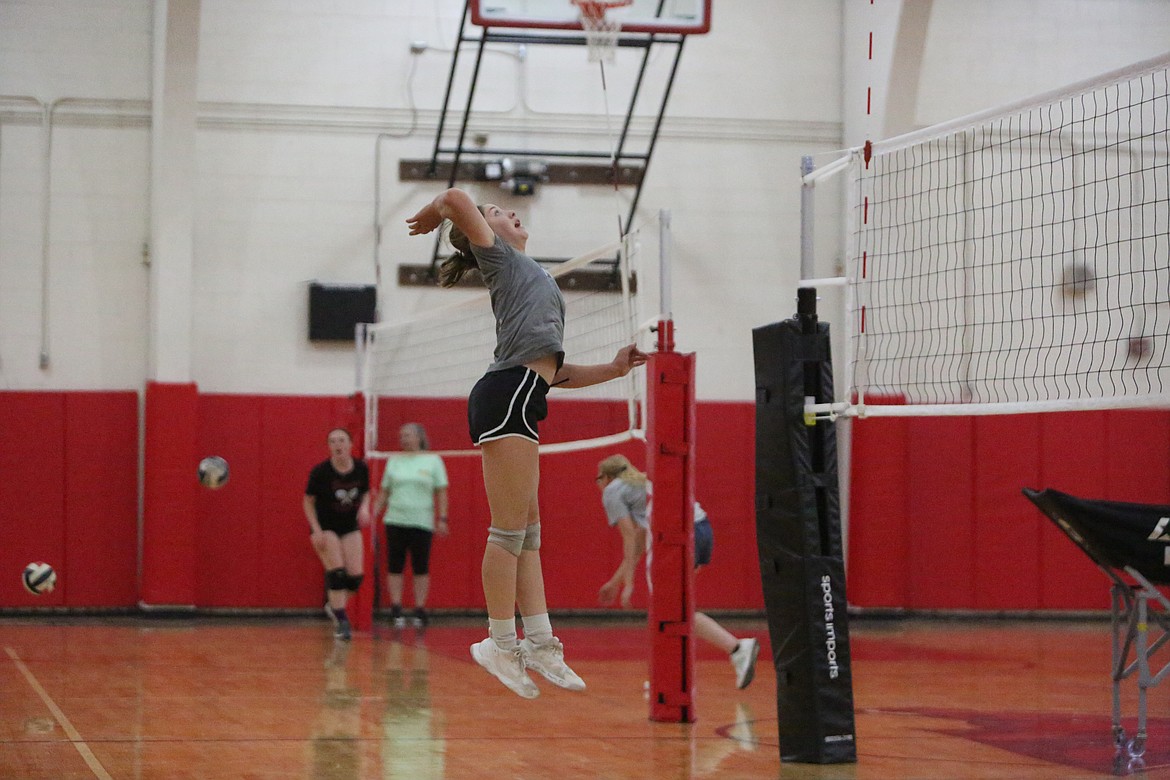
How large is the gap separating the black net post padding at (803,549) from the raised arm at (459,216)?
1.87 meters

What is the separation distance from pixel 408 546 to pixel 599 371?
7135 mm

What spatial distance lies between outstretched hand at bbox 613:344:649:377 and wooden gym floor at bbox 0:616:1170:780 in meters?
1.61

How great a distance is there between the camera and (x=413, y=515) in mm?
11469

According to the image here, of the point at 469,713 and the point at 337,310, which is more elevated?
the point at 337,310

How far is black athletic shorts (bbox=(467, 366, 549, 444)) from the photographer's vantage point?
4.38m

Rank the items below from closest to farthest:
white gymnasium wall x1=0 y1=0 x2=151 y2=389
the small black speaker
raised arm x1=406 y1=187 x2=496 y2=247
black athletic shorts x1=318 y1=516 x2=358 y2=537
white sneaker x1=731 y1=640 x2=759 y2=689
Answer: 1. raised arm x1=406 y1=187 x2=496 y2=247
2. white sneaker x1=731 y1=640 x2=759 y2=689
3. black athletic shorts x1=318 y1=516 x2=358 y2=537
4. white gymnasium wall x1=0 y1=0 x2=151 y2=389
5. the small black speaker

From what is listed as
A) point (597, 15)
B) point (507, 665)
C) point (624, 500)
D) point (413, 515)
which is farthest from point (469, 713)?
point (597, 15)

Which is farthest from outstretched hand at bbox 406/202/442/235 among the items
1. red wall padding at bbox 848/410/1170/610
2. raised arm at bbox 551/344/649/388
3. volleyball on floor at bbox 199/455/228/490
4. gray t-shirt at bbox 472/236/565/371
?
red wall padding at bbox 848/410/1170/610

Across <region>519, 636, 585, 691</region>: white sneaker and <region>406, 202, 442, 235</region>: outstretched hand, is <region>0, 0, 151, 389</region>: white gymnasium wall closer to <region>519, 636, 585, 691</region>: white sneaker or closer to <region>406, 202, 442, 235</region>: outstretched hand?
<region>406, 202, 442, 235</region>: outstretched hand

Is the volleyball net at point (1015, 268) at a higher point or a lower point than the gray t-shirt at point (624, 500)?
higher

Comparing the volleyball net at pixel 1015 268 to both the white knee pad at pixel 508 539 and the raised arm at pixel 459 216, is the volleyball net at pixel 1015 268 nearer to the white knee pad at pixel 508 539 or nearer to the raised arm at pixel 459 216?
the white knee pad at pixel 508 539

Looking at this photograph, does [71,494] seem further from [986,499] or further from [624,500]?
[986,499]

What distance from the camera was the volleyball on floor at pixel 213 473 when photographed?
427 inches

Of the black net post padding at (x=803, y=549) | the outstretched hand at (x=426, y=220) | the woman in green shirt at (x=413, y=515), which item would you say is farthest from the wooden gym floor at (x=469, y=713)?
the outstretched hand at (x=426, y=220)
